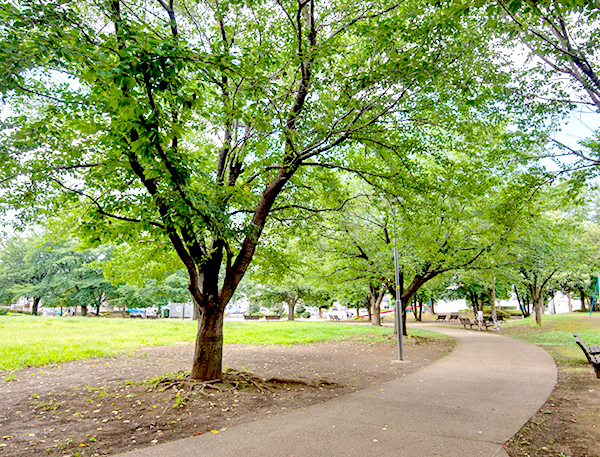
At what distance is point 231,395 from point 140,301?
37.7 metres

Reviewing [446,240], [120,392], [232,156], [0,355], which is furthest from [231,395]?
[446,240]

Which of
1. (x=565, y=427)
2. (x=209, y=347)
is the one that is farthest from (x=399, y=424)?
(x=209, y=347)

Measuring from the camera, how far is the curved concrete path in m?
4.14

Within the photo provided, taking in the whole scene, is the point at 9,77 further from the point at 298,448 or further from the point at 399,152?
the point at 399,152

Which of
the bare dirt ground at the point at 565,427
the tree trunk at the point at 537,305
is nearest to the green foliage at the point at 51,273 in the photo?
the tree trunk at the point at 537,305

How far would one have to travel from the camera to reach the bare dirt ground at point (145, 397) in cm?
466

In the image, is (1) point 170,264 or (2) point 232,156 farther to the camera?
(1) point 170,264

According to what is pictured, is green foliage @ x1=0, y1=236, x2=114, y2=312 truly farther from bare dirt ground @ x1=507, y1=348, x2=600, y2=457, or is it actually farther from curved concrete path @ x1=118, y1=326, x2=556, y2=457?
bare dirt ground @ x1=507, y1=348, x2=600, y2=457

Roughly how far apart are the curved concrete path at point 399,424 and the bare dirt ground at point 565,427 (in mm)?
144

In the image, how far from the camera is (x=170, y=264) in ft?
34.4

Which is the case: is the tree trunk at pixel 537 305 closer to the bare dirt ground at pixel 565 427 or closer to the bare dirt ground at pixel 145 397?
the bare dirt ground at pixel 145 397

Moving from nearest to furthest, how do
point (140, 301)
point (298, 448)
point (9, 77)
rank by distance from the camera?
point (9, 77), point (298, 448), point (140, 301)

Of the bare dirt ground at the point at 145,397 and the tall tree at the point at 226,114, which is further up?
the tall tree at the point at 226,114

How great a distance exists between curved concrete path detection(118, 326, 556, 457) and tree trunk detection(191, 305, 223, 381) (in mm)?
2301
